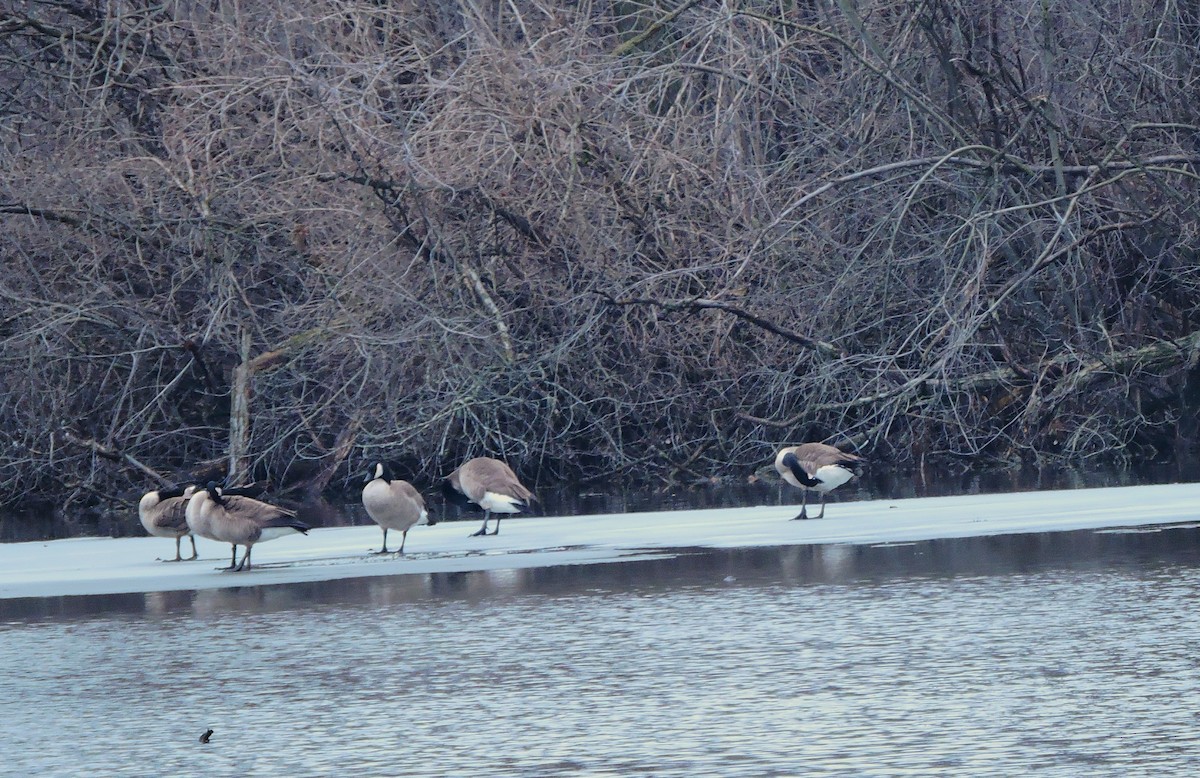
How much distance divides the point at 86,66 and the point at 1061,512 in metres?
12.3

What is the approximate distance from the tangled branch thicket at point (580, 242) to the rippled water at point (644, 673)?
7.64m

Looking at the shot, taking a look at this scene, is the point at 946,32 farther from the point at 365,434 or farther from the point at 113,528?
the point at 113,528

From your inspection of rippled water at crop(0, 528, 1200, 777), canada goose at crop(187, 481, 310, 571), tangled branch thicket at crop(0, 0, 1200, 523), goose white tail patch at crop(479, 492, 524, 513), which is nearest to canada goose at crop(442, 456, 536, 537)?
goose white tail patch at crop(479, 492, 524, 513)

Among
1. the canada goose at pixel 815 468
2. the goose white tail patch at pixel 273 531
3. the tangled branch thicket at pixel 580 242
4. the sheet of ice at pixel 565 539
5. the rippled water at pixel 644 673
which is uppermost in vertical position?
the tangled branch thicket at pixel 580 242

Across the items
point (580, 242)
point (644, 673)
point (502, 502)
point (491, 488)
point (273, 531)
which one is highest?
point (580, 242)

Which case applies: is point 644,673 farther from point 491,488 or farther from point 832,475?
point 832,475

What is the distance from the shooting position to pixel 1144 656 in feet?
24.6

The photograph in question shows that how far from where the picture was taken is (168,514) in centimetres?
1321

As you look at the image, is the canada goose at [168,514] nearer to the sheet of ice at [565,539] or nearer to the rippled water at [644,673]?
the sheet of ice at [565,539]

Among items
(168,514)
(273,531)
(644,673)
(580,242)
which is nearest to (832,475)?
(273,531)

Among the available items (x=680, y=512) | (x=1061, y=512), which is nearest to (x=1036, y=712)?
(x=1061, y=512)

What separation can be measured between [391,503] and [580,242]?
264 inches

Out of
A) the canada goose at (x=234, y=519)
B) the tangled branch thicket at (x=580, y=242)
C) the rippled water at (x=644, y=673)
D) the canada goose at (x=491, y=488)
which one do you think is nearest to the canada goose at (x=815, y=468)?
the canada goose at (x=491, y=488)

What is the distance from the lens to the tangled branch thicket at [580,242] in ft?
60.4
